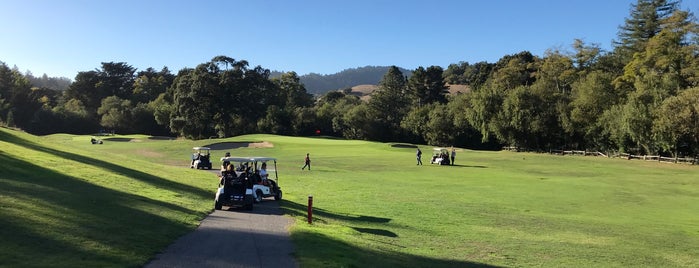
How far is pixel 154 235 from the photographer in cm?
1082

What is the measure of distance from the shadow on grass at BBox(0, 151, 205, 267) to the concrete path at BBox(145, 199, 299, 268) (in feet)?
1.37

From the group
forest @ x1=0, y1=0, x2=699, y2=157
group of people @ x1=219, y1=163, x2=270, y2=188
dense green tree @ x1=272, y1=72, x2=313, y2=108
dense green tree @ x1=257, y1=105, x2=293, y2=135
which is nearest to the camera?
group of people @ x1=219, y1=163, x2=270, y2=188

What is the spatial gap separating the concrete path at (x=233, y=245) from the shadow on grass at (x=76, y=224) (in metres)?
0.42

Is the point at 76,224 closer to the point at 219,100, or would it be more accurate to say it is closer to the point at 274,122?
the point at 219,100

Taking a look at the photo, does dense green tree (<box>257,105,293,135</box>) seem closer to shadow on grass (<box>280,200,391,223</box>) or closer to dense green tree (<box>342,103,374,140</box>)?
dense green tree (<box>342,103,374,140</box>)

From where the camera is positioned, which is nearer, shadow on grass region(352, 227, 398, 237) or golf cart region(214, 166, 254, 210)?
shadow on grass region(352, 227, 398, 237)

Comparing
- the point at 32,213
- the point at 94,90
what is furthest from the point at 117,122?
the point at 32,213

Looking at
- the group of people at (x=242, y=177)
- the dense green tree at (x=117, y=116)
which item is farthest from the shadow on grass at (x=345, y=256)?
the dense green tree at (x=117, y=116)

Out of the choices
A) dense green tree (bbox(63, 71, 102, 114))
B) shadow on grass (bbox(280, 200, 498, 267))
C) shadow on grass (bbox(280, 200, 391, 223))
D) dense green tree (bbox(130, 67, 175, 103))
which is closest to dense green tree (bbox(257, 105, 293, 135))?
dense green tree (bbox(130, 67, 175, 103))

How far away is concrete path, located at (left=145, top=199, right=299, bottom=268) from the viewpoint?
8930mm

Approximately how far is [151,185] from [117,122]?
111 meters

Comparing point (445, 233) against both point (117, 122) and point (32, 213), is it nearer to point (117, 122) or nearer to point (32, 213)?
point (32, 213)

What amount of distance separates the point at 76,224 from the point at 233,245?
3450 millimetres

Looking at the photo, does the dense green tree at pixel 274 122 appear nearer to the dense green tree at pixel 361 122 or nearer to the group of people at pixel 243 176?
the dense green tree at pixel 361 122
